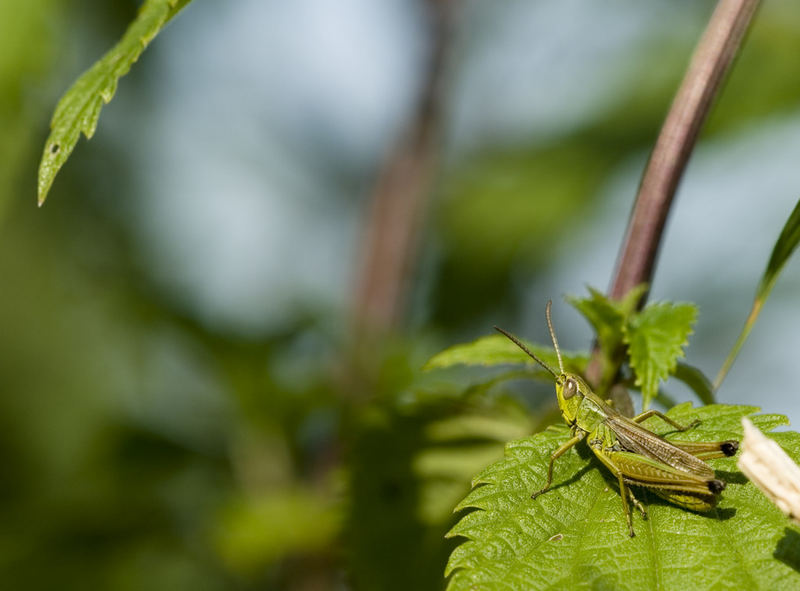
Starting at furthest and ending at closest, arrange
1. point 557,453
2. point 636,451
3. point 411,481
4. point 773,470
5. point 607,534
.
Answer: point 411,481
point 636,451
point 557,453
point 607,534
point 773,470

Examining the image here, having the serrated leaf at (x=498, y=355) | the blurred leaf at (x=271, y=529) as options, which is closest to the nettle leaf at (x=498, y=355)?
the serrated leaf at (x=498, y=355)

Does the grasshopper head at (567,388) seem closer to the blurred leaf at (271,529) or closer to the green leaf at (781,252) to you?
the green leaf at (781,252)

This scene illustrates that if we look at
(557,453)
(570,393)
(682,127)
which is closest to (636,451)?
(570,393)

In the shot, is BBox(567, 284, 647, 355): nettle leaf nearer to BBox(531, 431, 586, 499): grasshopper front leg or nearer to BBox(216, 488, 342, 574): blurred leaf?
BBox(531, 431, 586, 499): grasshopper front leg

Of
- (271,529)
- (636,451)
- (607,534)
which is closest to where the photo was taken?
(607,534)

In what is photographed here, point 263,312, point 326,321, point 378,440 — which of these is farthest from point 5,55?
point 263,312

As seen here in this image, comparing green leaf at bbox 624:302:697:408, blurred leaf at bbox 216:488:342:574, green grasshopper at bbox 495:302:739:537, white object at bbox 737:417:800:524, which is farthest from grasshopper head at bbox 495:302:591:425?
blurred leaf at bbox 216:488:342:574

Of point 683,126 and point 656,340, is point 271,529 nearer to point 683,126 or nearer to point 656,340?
point 656,340
